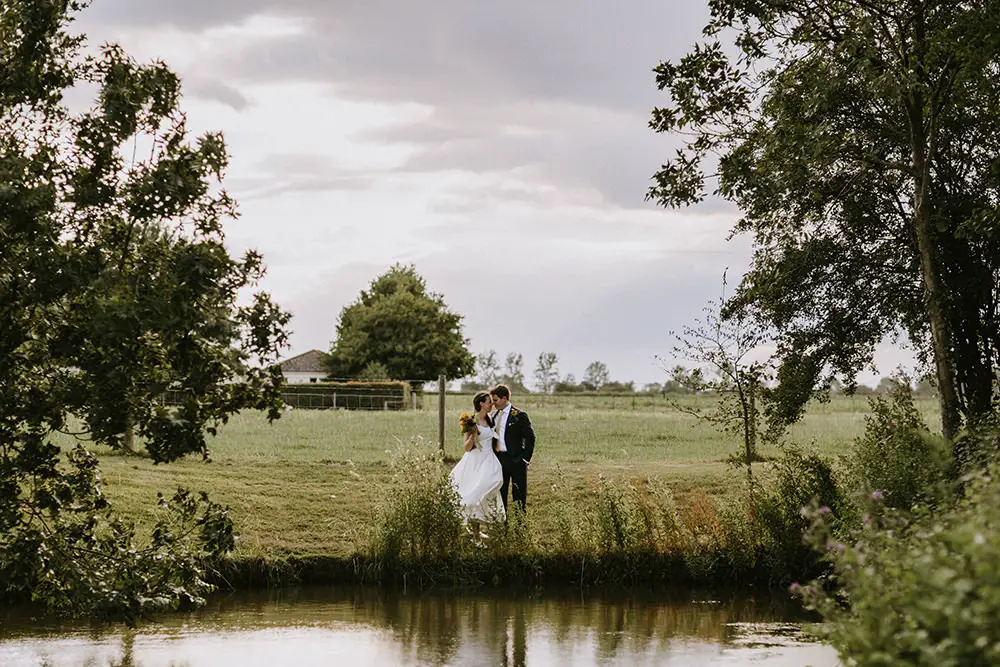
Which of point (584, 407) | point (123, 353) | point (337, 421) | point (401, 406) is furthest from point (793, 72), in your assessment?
point (584, 407)

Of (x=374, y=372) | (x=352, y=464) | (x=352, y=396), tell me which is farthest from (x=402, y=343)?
(x=352, y=464)

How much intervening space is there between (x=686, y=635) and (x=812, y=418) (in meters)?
34.8

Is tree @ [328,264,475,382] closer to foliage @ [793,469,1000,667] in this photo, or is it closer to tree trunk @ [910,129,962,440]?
tree trunk @ [910,129,962,440]

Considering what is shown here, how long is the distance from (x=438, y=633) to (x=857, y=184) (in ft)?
34.6

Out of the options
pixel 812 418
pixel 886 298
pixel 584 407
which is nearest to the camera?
pixel 886 298

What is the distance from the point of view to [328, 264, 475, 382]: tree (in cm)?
8631

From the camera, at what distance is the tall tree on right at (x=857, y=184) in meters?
17.7

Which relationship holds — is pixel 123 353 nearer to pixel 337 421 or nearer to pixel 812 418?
pixel 337 421

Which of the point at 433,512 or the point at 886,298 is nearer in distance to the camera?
the point at 433,512

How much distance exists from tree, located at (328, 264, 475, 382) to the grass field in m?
37.6

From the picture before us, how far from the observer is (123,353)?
1070 centimetres

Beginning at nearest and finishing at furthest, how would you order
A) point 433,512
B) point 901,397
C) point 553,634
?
point 553,634, point 433,512, point 901,397

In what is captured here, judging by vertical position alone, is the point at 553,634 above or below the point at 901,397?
below

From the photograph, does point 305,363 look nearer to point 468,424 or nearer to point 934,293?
point 468,424
